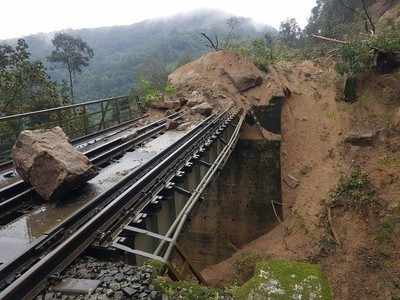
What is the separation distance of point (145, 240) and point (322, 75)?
53.2ft

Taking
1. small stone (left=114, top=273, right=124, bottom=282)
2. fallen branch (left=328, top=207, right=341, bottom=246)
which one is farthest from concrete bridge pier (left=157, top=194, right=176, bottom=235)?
fallen branch (left=328, top=207, right=341, bottom=246)

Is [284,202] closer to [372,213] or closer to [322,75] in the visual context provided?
[372,213]

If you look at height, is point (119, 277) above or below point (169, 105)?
below

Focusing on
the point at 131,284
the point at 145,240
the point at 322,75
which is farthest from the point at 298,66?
the point at 131,284

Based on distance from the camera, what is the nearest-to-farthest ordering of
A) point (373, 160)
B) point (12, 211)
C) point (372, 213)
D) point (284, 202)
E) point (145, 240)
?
1. point (145, 240)
2. point (12, 211)
3. point (372, 213)
4. point (373, 160)
5. point (284, 202)

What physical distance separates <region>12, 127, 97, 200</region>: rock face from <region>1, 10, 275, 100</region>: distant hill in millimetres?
17900

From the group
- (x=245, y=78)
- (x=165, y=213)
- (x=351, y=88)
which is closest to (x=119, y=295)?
(x=165, y=213)

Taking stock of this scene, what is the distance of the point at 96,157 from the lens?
Answer: 787 centimetres

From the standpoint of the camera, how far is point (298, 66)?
65.9ft

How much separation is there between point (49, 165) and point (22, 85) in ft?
56.3

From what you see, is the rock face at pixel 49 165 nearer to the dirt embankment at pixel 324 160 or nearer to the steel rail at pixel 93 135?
the steel rail at pixel 93 135

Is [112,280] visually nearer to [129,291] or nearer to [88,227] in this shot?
[129,291]

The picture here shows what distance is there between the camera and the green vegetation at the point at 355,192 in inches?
436

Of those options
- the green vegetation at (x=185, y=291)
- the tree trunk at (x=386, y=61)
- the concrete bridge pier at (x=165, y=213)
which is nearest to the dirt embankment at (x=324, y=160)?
the tree trunk at (x=386, y=61)
